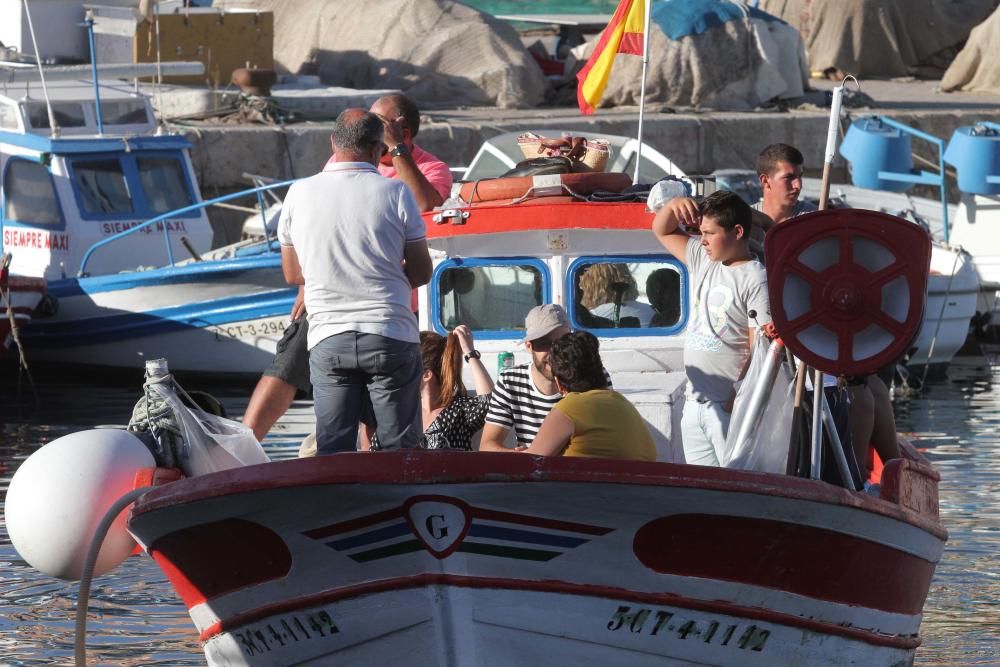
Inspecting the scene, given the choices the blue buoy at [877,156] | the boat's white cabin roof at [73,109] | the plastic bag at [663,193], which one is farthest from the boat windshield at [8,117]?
the plastic bag at [663,193]

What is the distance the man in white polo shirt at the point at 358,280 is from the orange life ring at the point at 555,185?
2022 millimetres

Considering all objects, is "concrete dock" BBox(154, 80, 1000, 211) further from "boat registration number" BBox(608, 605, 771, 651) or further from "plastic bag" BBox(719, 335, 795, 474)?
"boat registration number" BBox(608, 605, 771, 651)

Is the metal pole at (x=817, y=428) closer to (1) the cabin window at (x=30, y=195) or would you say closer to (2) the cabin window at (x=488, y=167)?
(2) the cabin window at (x=488, y=167)

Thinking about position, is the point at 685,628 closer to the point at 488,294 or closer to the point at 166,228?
the point at 488,294

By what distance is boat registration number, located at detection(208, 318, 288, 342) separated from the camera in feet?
54.7

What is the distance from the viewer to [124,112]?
18.5m

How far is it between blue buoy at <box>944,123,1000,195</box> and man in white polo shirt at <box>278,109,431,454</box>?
1279 cm

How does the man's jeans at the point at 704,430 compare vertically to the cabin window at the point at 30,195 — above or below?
above

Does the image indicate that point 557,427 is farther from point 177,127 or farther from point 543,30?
point 543,30

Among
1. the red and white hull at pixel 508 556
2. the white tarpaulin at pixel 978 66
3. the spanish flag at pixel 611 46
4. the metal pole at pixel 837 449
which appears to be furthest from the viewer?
the white tarpaulin at pixel 978 66

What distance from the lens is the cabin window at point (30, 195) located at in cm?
1752

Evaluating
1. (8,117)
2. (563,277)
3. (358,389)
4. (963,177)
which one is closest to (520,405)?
(358,389)

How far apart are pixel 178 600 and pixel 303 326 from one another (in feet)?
5.82

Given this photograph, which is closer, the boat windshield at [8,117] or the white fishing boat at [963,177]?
the boat windshield at [8,117]
